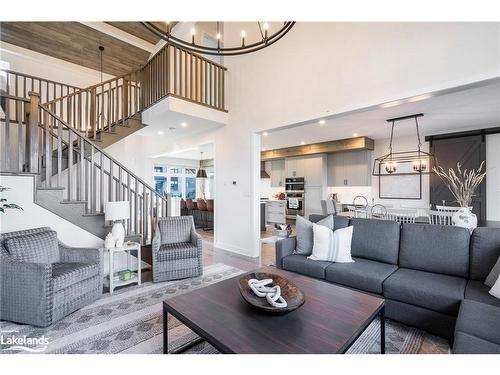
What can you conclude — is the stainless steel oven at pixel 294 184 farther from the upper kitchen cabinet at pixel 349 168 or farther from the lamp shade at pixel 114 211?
the lamp shade at pixel 114 211

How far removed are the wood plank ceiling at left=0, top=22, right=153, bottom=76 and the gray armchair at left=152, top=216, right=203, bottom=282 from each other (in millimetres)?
4784

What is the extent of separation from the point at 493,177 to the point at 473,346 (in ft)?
19.7

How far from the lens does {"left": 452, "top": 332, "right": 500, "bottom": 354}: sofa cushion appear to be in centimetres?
122

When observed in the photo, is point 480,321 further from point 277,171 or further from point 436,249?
point 277,171

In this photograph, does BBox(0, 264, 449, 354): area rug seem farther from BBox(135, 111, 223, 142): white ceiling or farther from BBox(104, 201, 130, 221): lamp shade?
BBox(135, 111, 223, 142): white ceiling

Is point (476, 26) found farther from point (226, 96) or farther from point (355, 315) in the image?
point (226, 96)

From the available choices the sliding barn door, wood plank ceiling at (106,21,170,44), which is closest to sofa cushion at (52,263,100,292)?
wood plank ceiling at (106,21,170,44)

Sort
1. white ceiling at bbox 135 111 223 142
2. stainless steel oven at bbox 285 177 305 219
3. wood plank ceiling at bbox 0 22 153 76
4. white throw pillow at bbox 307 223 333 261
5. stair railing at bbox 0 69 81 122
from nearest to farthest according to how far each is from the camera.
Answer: white throw pillow at bbox 307 223 333 261
stair railing at bbox 0 69 81 122
white ceiling at bbox 135 111 223 142
wood plank ceiling at bbox 0 22 153 76
stainless steel oven at bbox 285 177 305 219

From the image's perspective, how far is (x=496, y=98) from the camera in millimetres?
3828

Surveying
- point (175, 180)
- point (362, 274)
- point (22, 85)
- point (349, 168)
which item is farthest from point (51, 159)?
point (175, 180)

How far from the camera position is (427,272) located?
2.38m

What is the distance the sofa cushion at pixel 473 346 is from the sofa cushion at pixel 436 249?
119 cm

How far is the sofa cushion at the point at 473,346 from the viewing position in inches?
47.9
